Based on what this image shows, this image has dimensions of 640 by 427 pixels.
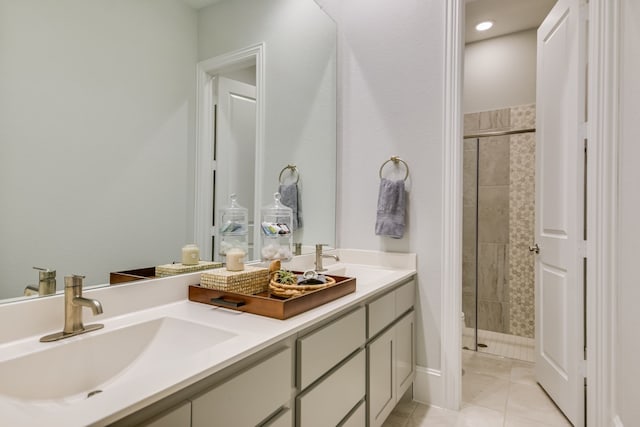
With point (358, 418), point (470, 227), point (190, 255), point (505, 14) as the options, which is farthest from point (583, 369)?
point (505, 14)

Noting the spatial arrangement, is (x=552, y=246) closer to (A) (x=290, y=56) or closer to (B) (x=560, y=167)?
(B) (x=560, y=167)

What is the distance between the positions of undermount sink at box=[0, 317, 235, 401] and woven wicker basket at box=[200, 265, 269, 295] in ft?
0.72

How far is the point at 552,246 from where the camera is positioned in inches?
82.8

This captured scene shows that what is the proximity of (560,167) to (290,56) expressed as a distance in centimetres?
167

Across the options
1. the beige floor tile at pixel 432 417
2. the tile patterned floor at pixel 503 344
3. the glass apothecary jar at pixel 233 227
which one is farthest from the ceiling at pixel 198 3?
the tile patterned floor at pixel 503 344

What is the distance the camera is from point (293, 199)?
207 centimetres

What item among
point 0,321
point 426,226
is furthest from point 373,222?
point 0,321

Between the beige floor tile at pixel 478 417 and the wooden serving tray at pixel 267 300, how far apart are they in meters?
1.15

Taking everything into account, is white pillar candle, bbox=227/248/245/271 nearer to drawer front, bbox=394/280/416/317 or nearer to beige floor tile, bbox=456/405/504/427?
drawer front, bbox=394/280/416/317

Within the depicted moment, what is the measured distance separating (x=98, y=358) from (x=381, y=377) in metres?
1.16

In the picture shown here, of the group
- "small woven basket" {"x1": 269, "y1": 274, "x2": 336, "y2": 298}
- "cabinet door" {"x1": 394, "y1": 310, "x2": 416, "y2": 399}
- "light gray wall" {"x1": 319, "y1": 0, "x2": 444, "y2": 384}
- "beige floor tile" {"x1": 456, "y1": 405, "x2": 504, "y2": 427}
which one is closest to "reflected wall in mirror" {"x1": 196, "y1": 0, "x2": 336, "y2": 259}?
"light gray wall" {"x1": 319, "y1": 0, "x2": 444, "y2": 384}

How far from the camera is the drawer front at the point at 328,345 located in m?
1.11

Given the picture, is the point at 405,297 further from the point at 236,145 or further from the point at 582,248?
the point at 236,145

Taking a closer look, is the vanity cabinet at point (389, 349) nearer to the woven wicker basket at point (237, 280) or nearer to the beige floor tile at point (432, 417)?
the beige floor tile at point (432, 417)
